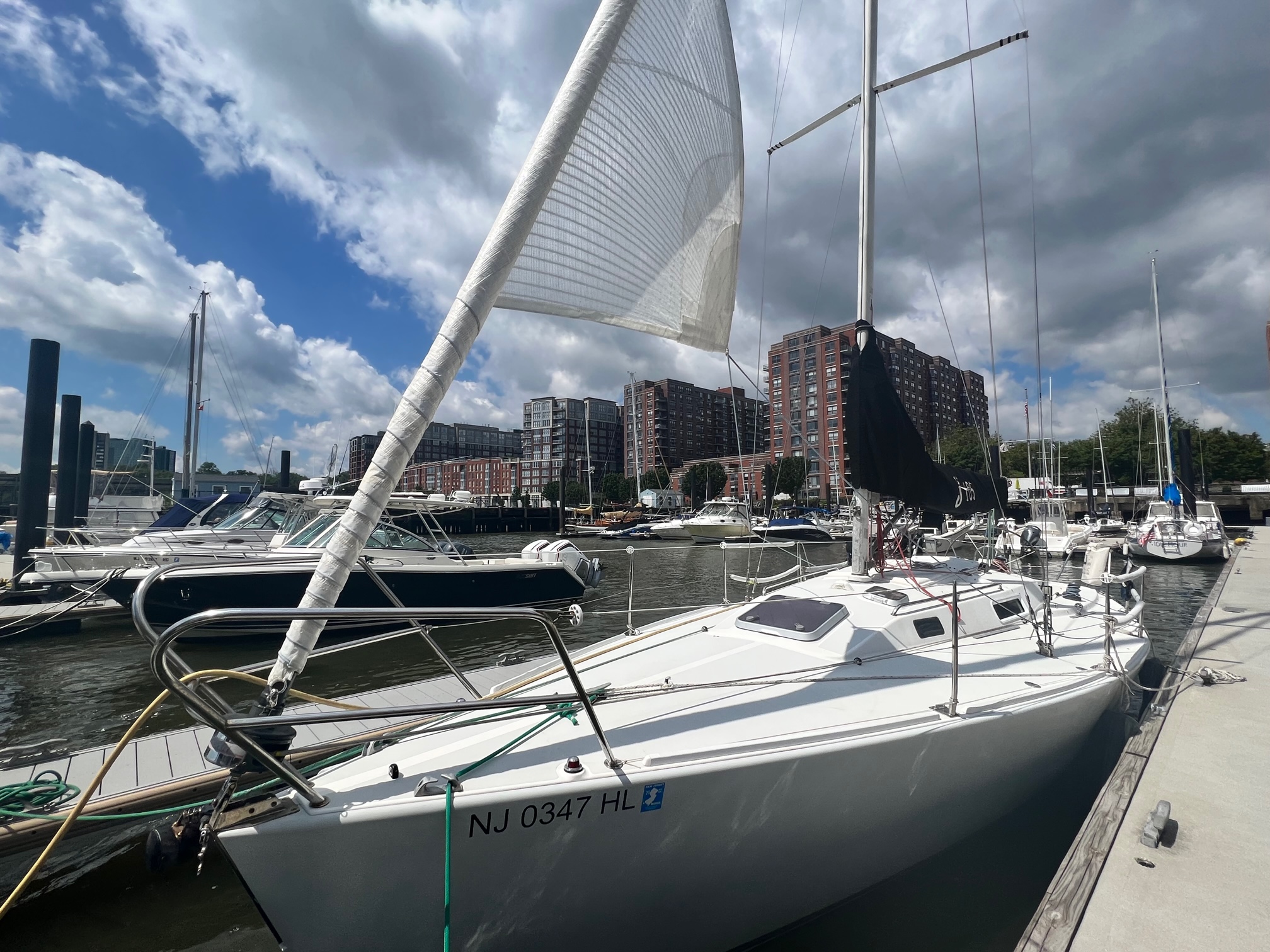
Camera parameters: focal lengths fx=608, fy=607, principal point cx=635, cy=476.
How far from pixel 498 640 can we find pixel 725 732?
9191 mm

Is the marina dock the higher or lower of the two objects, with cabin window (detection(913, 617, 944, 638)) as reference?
lower

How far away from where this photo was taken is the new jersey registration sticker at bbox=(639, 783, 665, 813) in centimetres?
285

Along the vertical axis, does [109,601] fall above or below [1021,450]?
below

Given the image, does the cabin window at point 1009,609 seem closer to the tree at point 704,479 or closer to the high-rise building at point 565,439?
the tree at point 704,479

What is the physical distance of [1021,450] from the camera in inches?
2968

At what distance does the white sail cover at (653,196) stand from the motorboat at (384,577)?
5701 millimetres

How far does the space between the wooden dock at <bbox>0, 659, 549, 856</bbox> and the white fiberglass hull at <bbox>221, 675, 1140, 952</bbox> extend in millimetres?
1048

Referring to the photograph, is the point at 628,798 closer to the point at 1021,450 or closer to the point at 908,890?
the point at 908,890

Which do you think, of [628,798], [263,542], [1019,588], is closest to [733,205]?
[1019,588]

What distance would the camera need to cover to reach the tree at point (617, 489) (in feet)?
271

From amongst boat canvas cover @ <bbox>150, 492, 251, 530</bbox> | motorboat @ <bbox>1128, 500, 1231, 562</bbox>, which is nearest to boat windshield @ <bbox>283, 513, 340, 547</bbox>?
boat canvas cover @ <bbox>150, 492, 251, 530</bbox>

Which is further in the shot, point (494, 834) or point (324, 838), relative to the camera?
point (494, 834)

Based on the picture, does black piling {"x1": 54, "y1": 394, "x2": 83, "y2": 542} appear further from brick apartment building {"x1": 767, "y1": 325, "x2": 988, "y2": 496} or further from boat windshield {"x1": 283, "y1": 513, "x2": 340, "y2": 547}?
brick apartment building {"x1": 767, "y1": 325, "x2": 988, "y2": 496}

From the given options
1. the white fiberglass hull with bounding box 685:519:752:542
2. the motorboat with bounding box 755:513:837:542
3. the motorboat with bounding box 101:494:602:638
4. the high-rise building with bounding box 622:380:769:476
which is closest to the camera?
the motorboat with bounding box 101:494:602:638
